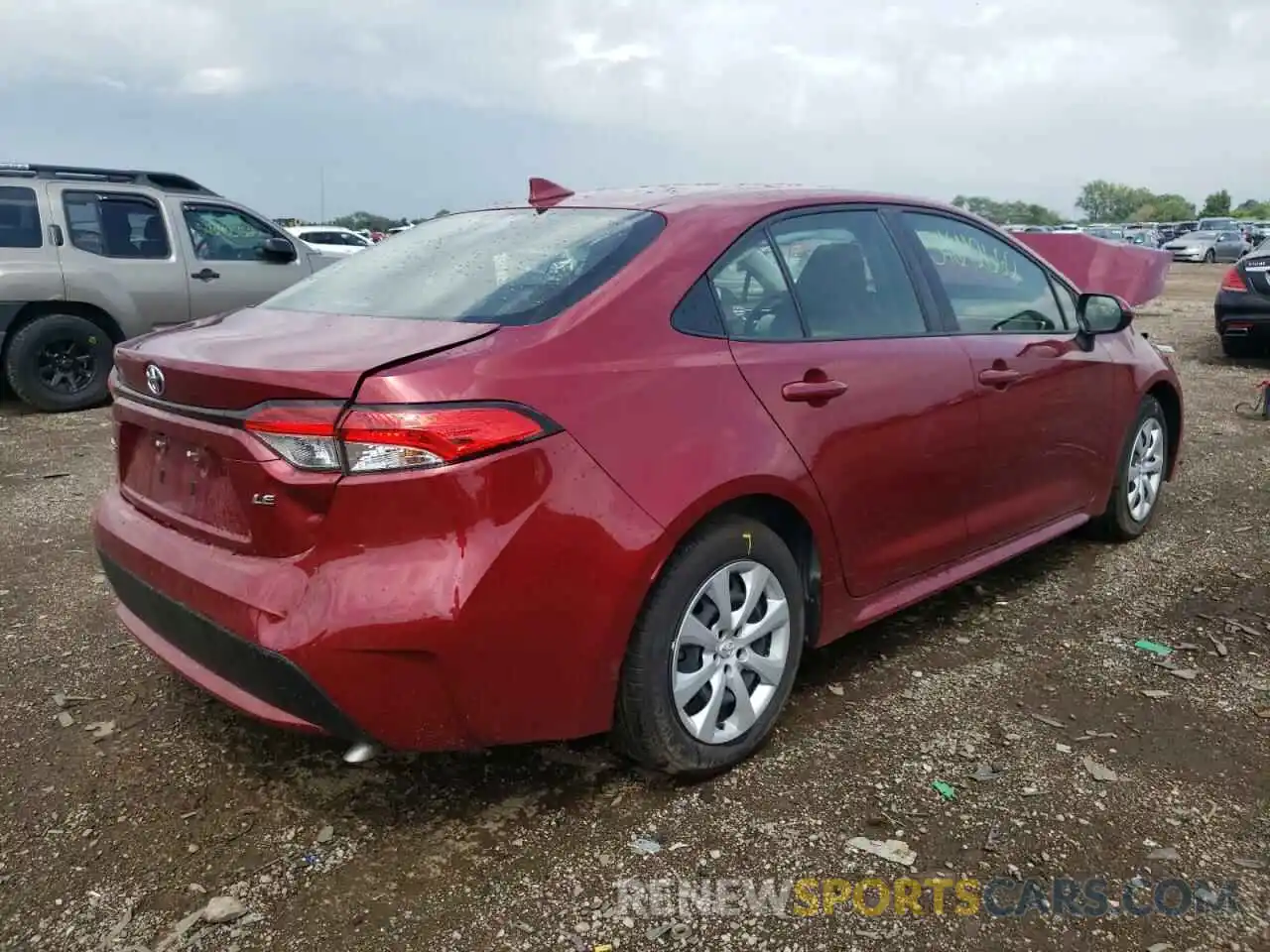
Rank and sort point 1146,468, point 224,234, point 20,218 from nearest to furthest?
1. point 1146,468
2. point 20,218
3. point 224,234

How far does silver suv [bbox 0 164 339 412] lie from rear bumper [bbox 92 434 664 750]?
22.1 feet

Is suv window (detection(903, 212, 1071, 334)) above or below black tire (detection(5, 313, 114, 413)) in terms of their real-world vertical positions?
above

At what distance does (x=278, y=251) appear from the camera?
364 inches

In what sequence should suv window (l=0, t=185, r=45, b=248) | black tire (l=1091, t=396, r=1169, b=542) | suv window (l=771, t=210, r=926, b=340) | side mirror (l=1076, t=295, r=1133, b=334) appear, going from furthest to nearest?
suv window (l=0, t=185, r=45, b=248), black tire (l=1091, t=396, r=1169, b=542), side mirror (l=1076, t=295, r=1133, b=334), suv window (l=771, t=210, r=926, b=340)

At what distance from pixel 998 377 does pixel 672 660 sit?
5.77 feet

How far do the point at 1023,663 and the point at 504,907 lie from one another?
205 cm

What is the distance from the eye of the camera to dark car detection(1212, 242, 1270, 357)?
10023mm

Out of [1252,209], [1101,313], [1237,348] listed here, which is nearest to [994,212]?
[1237,348]

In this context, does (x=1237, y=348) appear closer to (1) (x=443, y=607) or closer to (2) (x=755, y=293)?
(2) (x=755, y=293)

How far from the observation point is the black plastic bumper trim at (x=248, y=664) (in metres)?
2.30

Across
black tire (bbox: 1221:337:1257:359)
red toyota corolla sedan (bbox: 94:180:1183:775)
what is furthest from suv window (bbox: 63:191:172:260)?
black tire (bbox: 1221:337:1257:359)

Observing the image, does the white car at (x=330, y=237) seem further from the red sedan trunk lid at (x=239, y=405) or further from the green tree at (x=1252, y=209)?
the green tree at (x=1252, y=209)

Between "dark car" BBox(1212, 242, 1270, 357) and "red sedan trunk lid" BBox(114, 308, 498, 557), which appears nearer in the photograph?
"red sedan trunk lid" BBox(114, 308, 498, 557)

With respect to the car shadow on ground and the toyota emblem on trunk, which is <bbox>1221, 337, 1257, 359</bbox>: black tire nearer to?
the car shadow on ground
